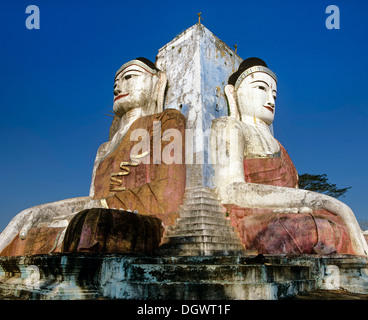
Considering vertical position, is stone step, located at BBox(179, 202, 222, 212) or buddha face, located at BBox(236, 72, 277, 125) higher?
buddha face, located at BBox(236, 72, 277, 125)

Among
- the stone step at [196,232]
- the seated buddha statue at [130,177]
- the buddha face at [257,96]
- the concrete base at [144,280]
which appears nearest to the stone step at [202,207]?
the seated buddha statue at [130,177]

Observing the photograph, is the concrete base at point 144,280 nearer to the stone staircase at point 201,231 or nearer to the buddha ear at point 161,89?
the stone staircase at point 201,231

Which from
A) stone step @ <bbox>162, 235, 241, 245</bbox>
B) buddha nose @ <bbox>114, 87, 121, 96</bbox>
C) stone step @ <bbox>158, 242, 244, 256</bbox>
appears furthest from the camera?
buddha nose @ <bbox>114, 87, 121, 96</bbox>

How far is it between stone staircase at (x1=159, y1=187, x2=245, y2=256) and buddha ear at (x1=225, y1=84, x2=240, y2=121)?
2.45 meters

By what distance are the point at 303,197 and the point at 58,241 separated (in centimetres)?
427

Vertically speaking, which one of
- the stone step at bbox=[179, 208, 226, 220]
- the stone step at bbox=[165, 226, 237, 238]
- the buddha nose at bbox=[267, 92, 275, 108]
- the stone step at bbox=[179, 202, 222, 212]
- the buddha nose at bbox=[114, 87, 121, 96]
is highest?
the buddha nose at bbox=[114, 87, 121, 96]

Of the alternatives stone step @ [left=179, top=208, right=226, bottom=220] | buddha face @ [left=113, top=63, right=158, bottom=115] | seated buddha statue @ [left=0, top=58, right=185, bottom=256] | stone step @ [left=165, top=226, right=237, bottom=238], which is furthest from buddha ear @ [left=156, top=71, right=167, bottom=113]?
stone step @ [left=165, top=226, right=237, bottom=238]

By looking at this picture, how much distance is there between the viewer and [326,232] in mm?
5016

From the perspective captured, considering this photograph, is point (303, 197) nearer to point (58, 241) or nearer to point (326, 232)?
point (326, 232)

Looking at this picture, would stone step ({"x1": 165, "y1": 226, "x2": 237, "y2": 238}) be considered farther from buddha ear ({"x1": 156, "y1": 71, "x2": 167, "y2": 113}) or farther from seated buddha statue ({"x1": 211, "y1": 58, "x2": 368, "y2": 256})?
buddha ear ({"x1": 156, "y1": 71, "x2": 167, "y2": 113})

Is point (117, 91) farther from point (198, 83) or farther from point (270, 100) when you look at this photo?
point (270, 100)

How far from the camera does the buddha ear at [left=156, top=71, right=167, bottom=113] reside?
8430 millimetres
